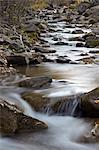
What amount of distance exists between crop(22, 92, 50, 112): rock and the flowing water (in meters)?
0.14

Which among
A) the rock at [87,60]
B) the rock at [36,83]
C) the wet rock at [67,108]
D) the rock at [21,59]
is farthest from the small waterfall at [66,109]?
the rock at [87,60]

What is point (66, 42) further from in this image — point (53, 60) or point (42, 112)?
point (42, 112)

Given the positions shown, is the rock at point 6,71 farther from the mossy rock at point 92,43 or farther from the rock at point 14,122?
the mossy rock at point 92,43

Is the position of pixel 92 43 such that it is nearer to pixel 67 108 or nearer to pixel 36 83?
pixel 36 83

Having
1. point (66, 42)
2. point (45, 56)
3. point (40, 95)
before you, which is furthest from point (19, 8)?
point (40, 95)

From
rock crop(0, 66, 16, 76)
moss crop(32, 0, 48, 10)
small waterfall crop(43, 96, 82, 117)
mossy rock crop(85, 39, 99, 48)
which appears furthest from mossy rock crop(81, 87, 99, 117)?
moss crop(32, 0, 48, 10)

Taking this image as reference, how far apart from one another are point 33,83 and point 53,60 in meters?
7.31

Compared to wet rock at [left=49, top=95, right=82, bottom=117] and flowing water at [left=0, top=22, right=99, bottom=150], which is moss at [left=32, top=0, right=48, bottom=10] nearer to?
flowing water at [left=0, top=22, right=99, bottom=150]

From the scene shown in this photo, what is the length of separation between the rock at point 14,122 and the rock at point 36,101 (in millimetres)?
1234

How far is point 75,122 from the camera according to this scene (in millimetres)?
11281

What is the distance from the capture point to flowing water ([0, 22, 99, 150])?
9758 millimetres

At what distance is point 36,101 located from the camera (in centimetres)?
1234

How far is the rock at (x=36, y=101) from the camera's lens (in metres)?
12.0

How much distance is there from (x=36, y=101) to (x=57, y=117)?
3.63 feet
